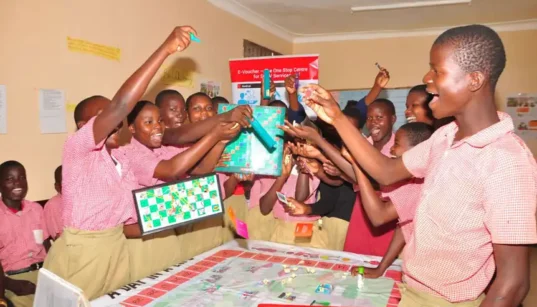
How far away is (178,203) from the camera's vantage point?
2223 mm

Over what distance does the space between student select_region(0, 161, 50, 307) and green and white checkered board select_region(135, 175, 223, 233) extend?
1255 millimetres

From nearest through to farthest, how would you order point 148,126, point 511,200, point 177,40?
point 511,200 → point 177,40 → point 148,126

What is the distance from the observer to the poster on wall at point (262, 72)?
4418 millimetres

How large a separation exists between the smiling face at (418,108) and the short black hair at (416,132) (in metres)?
0.52

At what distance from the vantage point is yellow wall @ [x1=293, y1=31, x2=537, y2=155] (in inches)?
255

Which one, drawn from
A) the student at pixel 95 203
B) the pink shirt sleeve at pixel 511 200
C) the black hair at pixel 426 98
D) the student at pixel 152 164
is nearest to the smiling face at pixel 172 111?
the student at pixel 152 164

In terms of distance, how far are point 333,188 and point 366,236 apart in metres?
0.53

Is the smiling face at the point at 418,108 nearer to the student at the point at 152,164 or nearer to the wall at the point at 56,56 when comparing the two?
the student at the point at 152,164

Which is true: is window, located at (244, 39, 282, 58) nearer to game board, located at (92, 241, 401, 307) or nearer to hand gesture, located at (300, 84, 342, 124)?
game board, located at (92, 241, 401, 307)

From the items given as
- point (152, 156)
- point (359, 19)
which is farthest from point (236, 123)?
point (359, 19)

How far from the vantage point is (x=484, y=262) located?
4.22 ft

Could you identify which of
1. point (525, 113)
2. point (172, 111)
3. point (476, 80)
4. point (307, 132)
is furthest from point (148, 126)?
point (525, 113)

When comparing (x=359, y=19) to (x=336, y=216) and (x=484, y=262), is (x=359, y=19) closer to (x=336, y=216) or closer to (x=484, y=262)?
(x=336, y=216)

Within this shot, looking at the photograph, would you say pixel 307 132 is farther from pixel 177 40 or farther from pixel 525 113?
pixel 525 113
